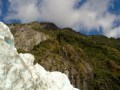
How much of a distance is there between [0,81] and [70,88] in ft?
38.8

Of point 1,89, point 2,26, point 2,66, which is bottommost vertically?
point 1,89

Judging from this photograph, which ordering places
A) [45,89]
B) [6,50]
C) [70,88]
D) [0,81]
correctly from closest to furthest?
[0,81] < [6,50] < [45,89] < [70,88]

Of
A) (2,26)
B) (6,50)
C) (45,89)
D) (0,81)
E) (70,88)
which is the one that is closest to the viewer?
(0,81)

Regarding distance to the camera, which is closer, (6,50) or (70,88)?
(6,50)

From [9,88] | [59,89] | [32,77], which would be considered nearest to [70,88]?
[59,89]

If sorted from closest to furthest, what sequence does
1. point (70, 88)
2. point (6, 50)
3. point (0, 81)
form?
point (0, 81), point (6, 50), point (70, 88)

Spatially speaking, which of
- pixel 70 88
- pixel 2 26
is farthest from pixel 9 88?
pixel 70 88

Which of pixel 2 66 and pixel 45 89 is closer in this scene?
pixel 2 66

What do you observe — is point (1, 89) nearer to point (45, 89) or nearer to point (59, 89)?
point (45, 89)

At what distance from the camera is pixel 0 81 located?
856 inches

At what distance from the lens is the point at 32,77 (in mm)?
23609

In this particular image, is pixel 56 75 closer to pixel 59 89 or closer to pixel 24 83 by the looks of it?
pixel 59 89

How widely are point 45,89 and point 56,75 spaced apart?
8.33 metres

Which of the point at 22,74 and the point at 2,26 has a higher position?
the point at 2,26
